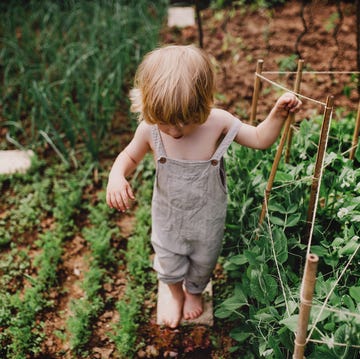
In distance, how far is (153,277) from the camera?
2152mm

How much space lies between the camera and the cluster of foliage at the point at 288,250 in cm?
127

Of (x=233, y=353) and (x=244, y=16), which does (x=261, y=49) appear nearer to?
(x=244, y=16)

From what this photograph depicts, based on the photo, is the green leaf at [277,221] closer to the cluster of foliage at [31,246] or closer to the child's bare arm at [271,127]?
the child's bare arm at [271,127]

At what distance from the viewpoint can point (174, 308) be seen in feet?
6.41

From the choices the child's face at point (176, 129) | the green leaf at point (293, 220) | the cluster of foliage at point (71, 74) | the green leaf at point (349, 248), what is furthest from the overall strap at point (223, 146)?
the cluster of foliage at point (71, 74)

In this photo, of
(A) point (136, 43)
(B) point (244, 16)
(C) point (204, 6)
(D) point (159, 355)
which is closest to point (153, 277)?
(D) point (159, 355)

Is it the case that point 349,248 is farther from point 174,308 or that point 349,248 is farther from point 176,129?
point 174,308

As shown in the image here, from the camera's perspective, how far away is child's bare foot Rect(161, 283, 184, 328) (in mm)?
1928

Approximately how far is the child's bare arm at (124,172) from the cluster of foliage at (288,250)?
485mm

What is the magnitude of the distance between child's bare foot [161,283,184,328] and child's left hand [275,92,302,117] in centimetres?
97

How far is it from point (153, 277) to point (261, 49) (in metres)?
2.44

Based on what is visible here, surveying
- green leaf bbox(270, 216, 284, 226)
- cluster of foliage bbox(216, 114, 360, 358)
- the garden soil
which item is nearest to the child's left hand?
cluster of foliage bbox(216, 114, 360, 358)

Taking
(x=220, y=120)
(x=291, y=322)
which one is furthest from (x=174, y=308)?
(x=220, y=120)

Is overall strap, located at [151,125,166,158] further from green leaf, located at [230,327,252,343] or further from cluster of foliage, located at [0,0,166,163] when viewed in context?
cluster of foliage, located at [0,0,166,163]
